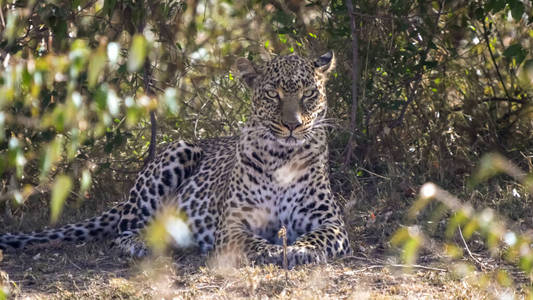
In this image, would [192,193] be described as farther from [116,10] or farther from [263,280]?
[263,280]

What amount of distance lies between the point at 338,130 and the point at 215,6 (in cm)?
222

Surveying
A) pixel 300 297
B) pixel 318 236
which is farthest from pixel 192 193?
pixel 300 297

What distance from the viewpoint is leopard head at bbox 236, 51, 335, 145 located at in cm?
661

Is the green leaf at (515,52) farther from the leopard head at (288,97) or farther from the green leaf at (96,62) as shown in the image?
the green leaf at (96,62)

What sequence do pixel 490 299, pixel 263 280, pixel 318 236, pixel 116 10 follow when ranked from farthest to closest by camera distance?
pixel 116 10 < pixel 318 236 < pixel 263 280 < pixel 490 299

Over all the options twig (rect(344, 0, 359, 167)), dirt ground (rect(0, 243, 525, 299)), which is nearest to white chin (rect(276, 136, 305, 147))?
dirt ground (rect(0, 243, 525, 299))

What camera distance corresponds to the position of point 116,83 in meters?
8.37

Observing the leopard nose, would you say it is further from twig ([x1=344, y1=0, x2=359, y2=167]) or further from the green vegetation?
twig ([x1=344, y1=0, x2=359, y2=167])

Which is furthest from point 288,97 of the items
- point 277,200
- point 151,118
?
point 151,118

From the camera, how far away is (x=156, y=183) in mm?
8344

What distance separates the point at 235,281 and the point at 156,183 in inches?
122

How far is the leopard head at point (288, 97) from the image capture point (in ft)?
21.7

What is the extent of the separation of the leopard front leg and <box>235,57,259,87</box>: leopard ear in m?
1.43

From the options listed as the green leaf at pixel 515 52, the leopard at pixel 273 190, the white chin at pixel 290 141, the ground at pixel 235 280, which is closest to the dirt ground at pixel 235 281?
the ground at pixel 235 280
